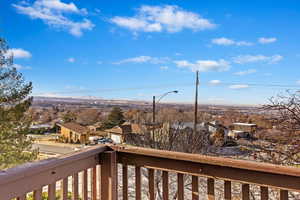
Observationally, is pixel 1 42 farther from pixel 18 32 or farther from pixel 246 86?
pixel 246 86

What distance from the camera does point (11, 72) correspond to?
681 centimetres

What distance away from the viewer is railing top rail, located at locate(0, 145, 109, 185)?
0.90m

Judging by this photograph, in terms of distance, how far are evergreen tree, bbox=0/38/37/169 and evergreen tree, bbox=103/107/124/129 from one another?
2168 mm

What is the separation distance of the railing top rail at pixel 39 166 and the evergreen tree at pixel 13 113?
5911 millimetres

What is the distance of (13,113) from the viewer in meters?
6.69

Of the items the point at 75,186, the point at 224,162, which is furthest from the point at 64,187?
the point at 224,162

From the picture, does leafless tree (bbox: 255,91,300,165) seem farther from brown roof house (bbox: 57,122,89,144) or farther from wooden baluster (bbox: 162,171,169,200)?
brown roof house (bbox: 57,122,89,144)

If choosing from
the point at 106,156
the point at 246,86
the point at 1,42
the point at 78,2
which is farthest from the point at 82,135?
the point at 246,86

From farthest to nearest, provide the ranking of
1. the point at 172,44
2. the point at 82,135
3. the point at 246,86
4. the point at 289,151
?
1. the point at 246,86
2. the point at 172,44
3. the point at 82,135
4. the point at 289,151

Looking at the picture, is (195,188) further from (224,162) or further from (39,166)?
(39,166)

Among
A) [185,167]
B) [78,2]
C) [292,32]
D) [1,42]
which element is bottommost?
[185,167]

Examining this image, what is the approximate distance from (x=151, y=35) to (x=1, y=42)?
560 centimetres

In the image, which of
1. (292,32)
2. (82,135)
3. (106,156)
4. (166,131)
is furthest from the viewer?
(292,32)

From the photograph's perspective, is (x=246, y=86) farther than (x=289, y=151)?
Yes
